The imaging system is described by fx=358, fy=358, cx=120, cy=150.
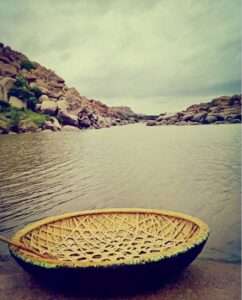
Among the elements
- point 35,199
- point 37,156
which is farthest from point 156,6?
point 37,156

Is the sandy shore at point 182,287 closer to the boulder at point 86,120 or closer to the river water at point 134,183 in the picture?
the river water at point 134,183

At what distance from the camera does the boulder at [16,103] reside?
32.2 feet

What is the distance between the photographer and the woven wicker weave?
1768mm

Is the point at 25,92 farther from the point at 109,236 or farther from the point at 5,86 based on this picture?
the point at 109,236

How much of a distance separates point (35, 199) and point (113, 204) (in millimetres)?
660

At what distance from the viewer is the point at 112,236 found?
199cm

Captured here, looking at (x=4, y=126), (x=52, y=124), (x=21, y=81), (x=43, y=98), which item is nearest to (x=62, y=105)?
(x=52, y=124)

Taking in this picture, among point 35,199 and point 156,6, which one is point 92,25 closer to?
point 156,6

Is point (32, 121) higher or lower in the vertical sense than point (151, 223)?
higher

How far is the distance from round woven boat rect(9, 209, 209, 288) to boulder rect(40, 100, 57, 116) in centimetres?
904

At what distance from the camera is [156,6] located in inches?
113

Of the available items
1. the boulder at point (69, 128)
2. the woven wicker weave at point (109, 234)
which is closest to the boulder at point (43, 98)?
the boulder at point (69, 128)

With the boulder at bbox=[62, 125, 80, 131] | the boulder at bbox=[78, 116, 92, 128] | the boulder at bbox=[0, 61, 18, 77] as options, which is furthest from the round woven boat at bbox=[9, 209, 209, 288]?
the boulder at bbox=[62, 125, 80, 131]

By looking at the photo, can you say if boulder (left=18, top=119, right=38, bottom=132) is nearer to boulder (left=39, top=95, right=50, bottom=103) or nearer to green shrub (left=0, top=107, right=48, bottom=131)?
green shrub (left=0, top=107, right=48, bottom=131)
